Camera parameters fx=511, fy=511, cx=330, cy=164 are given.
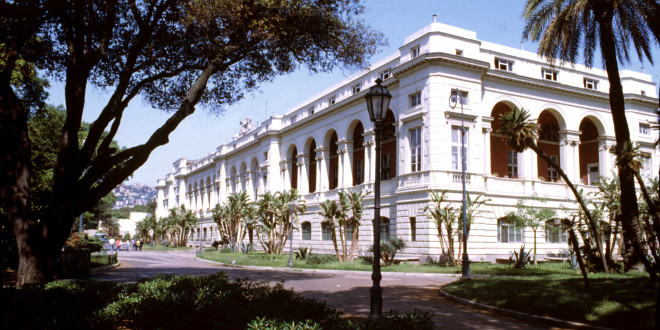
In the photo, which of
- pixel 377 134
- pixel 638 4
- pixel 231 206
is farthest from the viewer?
pixel 231 206

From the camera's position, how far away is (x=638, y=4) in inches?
727

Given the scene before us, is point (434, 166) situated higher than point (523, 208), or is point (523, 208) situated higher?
point (434, 166)

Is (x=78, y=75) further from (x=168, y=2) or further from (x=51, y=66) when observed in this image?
(x=51, y=66)

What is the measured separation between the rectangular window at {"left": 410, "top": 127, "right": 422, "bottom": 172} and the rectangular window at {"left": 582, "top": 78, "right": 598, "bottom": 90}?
14.3m

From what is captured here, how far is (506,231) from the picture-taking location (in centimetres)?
3011

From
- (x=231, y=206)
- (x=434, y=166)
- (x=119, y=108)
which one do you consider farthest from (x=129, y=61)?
(x=231, y=206)

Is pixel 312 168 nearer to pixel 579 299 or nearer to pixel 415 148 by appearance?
pixel 415 148

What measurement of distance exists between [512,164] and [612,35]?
50.8 feet

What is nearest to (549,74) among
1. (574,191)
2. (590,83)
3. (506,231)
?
(590,83)

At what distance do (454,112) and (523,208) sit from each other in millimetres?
6685

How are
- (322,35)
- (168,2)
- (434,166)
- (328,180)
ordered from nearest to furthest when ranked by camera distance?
1. (168,2)
2. (322,35)
3. (434,166)
4. (328,180)

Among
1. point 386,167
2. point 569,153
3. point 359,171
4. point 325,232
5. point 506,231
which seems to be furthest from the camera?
point 325,232

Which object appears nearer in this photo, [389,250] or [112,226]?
[389,250]

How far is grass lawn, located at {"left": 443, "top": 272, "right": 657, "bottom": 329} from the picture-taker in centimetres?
1001
